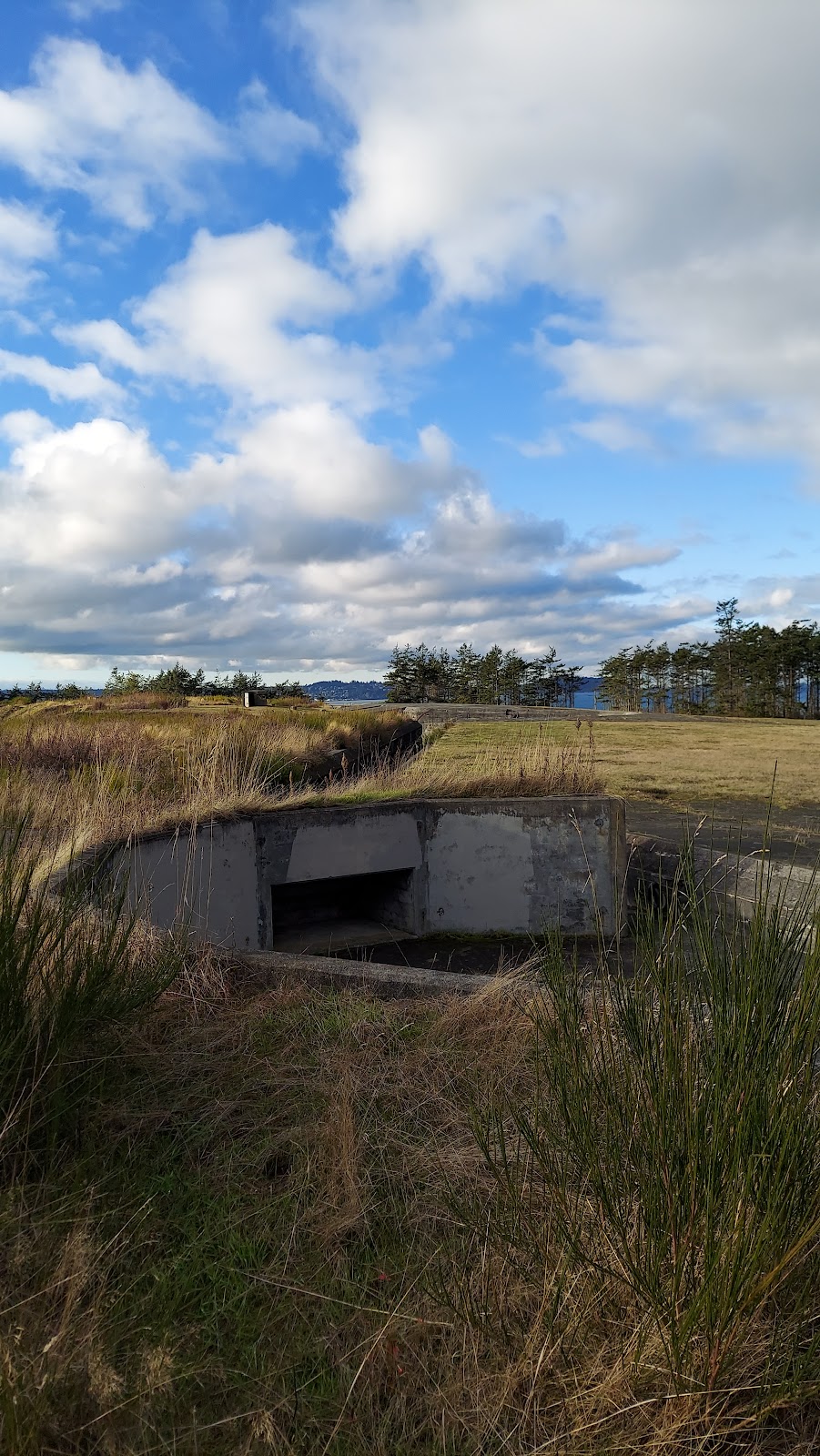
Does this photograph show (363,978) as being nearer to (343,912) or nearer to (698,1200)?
(698,1200)

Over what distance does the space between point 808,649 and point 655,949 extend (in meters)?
42.0

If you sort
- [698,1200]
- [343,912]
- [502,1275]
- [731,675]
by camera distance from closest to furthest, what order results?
[698,1200]
[502,1275]
[343,912]
[731,675]

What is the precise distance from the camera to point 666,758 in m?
18.6

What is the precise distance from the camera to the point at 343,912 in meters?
9.88

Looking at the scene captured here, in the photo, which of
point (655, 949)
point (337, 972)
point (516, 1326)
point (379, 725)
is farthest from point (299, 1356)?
point (379, 725)

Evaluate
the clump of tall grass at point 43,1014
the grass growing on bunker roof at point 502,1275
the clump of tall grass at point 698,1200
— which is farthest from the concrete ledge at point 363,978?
the clump of tall grass at point 698,1200

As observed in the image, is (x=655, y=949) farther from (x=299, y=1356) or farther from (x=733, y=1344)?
(x=299, y=1356)

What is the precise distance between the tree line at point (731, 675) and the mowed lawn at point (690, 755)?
12.4m

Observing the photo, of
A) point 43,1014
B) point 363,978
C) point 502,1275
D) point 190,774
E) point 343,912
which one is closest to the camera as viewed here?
point 502,1275

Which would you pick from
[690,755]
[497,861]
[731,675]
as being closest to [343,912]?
[497,861]

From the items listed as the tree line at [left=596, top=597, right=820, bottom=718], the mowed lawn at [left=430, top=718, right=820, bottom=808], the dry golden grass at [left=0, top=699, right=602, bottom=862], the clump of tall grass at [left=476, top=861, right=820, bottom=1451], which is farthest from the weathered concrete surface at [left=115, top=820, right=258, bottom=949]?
the tree line at [left=596, top=597, right=820, bottom=718]

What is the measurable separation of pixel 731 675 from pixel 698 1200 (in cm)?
4502

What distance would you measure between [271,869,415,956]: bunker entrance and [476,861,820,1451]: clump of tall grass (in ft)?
21.7

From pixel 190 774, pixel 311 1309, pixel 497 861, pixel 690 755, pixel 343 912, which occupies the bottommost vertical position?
pixel 343 912
